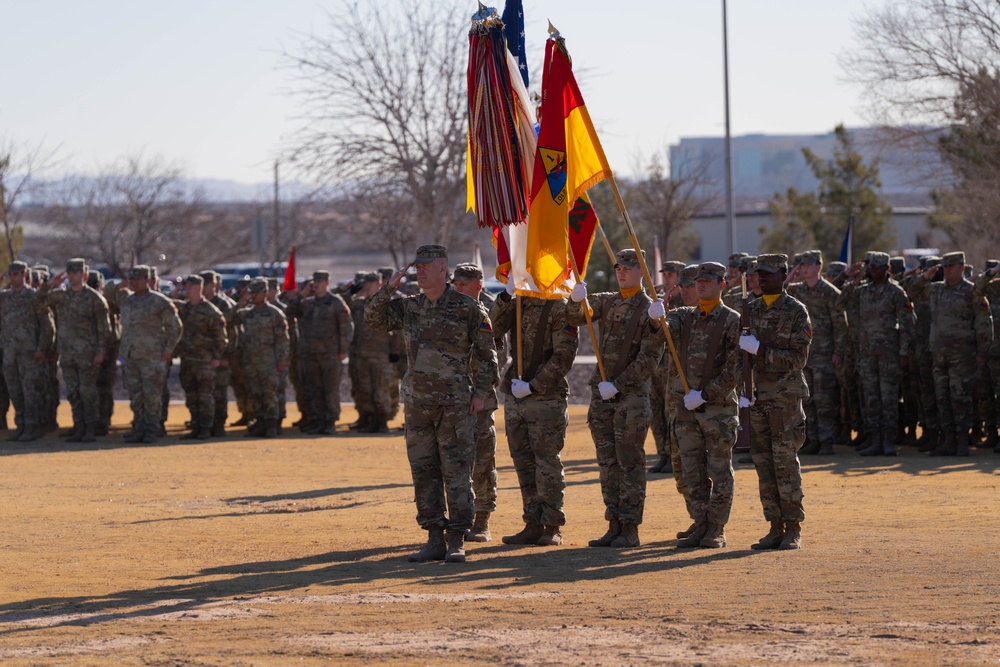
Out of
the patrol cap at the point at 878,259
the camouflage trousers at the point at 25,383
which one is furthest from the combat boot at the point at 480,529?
the camouflage trousers at the point at 25,383

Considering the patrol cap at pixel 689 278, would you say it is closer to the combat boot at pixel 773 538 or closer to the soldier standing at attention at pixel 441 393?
the soldier standing at attention at pixel 441 393

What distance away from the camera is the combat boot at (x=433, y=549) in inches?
403

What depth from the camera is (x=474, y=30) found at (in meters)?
11.4

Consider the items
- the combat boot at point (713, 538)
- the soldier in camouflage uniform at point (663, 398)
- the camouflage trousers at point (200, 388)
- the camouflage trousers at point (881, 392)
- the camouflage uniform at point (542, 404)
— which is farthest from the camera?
→ the camouflage trousers at point (200, 388)

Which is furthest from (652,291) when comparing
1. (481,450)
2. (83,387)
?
(83,387)

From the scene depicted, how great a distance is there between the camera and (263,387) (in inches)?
805

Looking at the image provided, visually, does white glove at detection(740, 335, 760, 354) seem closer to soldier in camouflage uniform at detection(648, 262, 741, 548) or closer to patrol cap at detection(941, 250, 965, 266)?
soldier in camouflage uniform at detection(648, 262, 741, 548)

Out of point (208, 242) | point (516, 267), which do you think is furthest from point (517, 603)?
point (208, 242)

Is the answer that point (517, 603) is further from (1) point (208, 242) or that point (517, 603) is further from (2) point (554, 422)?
(1) point (208, 242)

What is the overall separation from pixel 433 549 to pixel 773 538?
8.15 ft

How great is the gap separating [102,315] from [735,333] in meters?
11.4

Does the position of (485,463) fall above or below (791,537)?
above

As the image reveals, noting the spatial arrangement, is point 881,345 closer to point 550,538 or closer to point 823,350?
point 823,350

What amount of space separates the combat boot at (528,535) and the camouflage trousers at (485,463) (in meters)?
0.35
